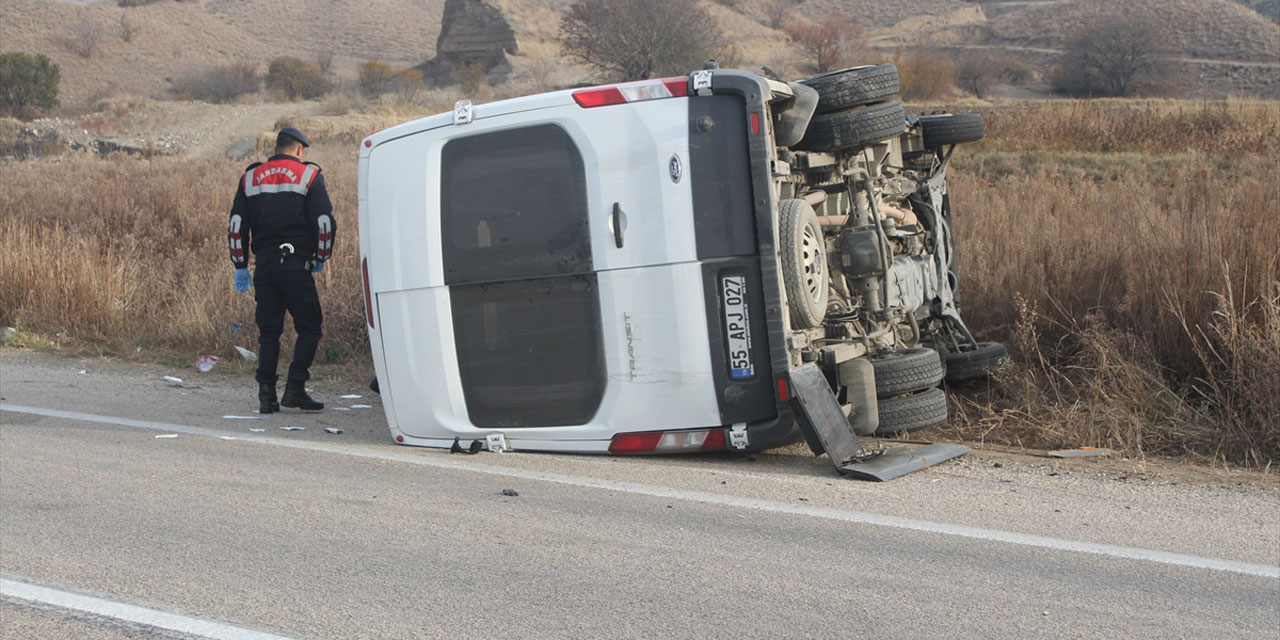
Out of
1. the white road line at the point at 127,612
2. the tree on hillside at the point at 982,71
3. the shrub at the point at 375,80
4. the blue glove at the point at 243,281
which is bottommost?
the white road line at the point at 127,612

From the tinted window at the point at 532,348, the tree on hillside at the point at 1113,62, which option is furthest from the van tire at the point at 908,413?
the tree on hillside at the point at 1113,62

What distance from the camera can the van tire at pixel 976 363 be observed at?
7.62 meters

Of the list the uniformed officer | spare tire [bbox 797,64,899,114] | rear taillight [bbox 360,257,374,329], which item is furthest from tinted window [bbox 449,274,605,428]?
the uniformed officer

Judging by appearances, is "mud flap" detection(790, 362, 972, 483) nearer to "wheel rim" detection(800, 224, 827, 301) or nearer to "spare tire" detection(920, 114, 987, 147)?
"wheel rim" detection(800, 224, 827, 301)

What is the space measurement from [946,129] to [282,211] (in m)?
4.93

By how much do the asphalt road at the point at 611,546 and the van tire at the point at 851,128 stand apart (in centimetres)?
189

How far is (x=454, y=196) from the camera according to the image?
5895mm

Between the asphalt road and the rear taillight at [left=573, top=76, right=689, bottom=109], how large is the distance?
1.92 metres

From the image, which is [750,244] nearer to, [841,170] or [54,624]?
[841,170]

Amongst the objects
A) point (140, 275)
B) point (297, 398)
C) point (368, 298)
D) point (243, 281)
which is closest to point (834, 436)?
point (368, 298)

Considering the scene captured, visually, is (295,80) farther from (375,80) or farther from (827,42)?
(827,42)

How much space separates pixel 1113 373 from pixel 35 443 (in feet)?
22.1

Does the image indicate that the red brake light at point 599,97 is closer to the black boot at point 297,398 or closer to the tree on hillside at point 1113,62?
the black boot at point 297,398

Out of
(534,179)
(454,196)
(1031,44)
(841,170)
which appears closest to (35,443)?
(454,196)
